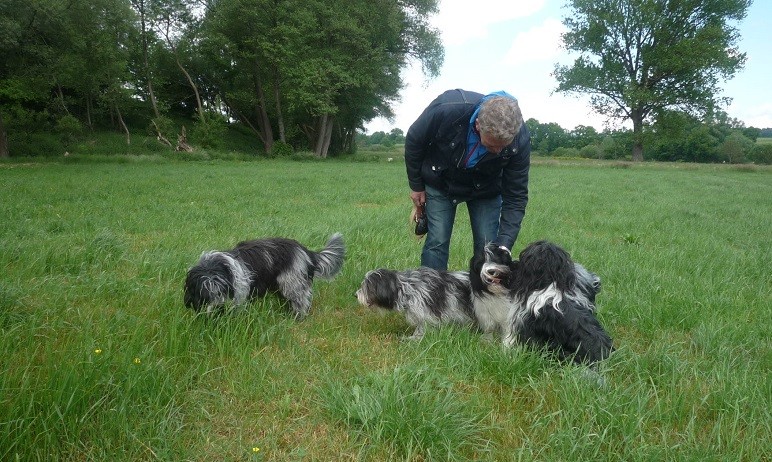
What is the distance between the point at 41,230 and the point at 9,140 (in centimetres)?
2509

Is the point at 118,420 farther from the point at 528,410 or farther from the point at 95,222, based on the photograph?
the point at 95,222

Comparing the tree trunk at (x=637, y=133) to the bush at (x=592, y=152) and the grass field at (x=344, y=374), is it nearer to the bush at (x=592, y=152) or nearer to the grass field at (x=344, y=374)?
the bush at (x=592, y=152)

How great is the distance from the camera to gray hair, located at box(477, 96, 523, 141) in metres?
3.40

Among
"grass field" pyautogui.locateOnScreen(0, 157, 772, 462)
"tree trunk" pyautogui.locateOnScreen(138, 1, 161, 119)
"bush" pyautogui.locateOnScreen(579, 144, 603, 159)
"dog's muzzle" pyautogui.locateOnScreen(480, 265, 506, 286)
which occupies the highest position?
"tree trunk" pyautogui.locateOnScreen(138, 1, 161, 119)

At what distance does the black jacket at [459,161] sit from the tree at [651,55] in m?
43.4

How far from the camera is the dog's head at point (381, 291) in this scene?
4.10 metres

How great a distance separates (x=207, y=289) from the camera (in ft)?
11.5

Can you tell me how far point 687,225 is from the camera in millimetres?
9406

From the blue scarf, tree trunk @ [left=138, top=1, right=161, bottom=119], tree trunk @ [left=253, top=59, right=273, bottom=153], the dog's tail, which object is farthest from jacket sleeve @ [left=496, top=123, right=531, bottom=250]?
tree trunk @ [left=253, top=59, right=273, bottom=153]

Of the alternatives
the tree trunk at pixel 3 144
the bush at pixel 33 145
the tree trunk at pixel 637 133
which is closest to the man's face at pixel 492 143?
the tree trunk at pixel 3 144

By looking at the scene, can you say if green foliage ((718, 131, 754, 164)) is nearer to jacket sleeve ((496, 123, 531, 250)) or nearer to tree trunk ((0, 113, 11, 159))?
jacket sleeve ((496, 123, 531, 250))

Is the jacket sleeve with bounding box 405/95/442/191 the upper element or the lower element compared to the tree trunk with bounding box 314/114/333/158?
lower

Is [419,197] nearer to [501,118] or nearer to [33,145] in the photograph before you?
[501,118]

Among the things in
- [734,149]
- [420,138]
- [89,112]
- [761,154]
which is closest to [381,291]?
[420,138]
